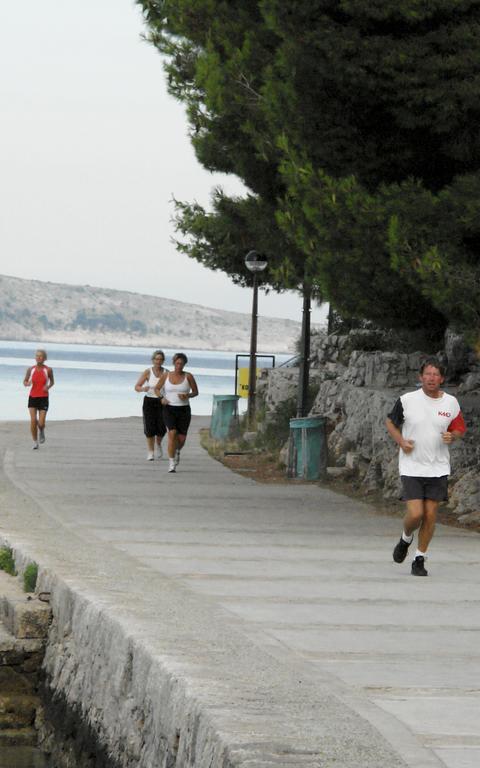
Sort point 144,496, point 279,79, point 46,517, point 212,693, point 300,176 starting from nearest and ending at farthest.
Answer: point 212,693 < point 46,517 < point 300,176 < point 279,79 < point 144,496

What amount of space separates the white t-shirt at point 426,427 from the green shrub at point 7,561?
317cm

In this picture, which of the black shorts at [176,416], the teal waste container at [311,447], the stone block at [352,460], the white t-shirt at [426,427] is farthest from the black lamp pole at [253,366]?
the white t-shirt at [426,427]

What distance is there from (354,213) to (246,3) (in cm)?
450

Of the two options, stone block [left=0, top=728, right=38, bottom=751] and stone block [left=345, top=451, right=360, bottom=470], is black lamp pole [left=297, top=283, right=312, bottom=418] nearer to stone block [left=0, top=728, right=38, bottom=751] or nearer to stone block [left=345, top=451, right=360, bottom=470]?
stone block [left=345, top=451, right=360, bottom=470]

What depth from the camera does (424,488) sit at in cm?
1163

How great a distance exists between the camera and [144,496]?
17688 millimetres

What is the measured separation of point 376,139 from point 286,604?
7417mm

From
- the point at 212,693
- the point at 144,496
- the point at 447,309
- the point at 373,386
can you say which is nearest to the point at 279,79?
the point at 447,309

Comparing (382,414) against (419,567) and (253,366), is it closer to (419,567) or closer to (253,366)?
(419,567)

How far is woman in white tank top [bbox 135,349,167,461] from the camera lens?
892 inches

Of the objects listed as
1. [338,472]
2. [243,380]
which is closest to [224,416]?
[243,380]

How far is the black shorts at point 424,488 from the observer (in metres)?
11.6

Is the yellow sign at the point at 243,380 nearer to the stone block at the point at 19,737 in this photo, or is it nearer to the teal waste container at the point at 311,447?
the teal waste container at the point at 311,447

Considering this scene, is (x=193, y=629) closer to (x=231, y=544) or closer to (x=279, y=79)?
(x=231, y=544)
